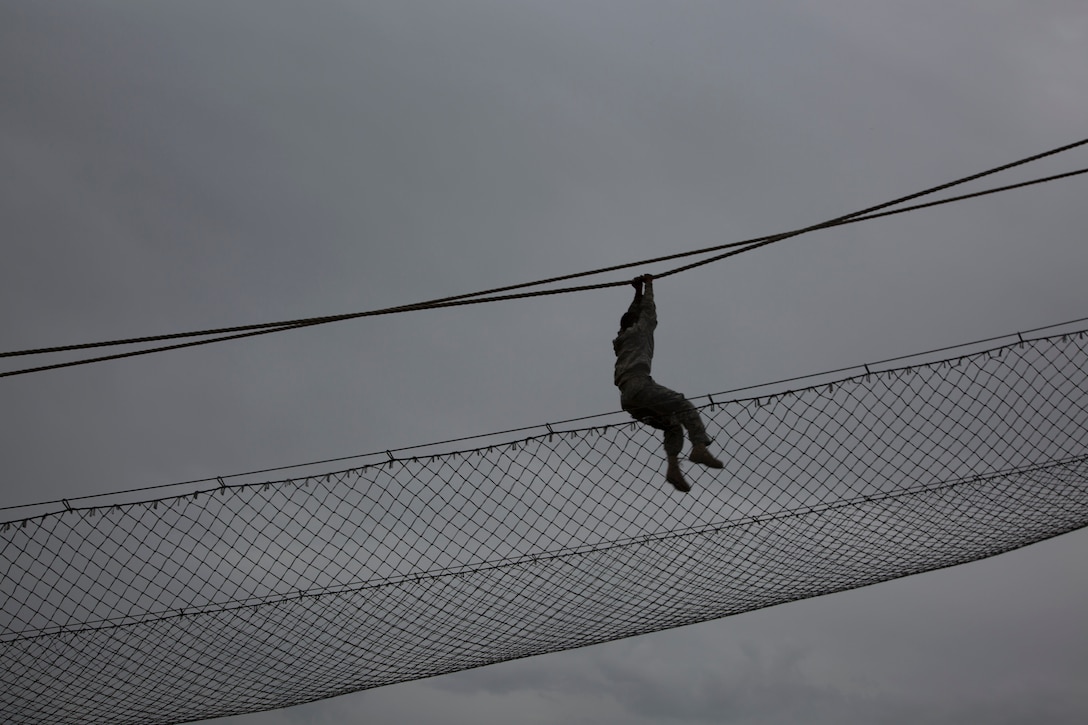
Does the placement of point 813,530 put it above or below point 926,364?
below

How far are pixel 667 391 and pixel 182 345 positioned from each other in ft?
5.67

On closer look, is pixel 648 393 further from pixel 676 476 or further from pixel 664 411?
pixel 676 476

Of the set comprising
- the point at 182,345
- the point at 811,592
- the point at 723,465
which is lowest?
the point at 811,592

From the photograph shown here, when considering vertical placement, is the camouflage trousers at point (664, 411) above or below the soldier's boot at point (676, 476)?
above

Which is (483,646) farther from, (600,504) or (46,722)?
(46,722)

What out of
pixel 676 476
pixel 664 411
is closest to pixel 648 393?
pixel 664 411

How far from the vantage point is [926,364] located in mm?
4148

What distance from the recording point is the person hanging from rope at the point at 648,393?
4254 mm

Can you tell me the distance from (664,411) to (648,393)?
0.10 metres

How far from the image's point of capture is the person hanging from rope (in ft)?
14.0

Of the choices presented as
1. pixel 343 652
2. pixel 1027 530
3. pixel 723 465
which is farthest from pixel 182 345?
pixel 1027 530

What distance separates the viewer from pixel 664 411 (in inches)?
167

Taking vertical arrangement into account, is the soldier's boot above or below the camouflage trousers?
below

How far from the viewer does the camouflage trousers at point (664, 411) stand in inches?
167
